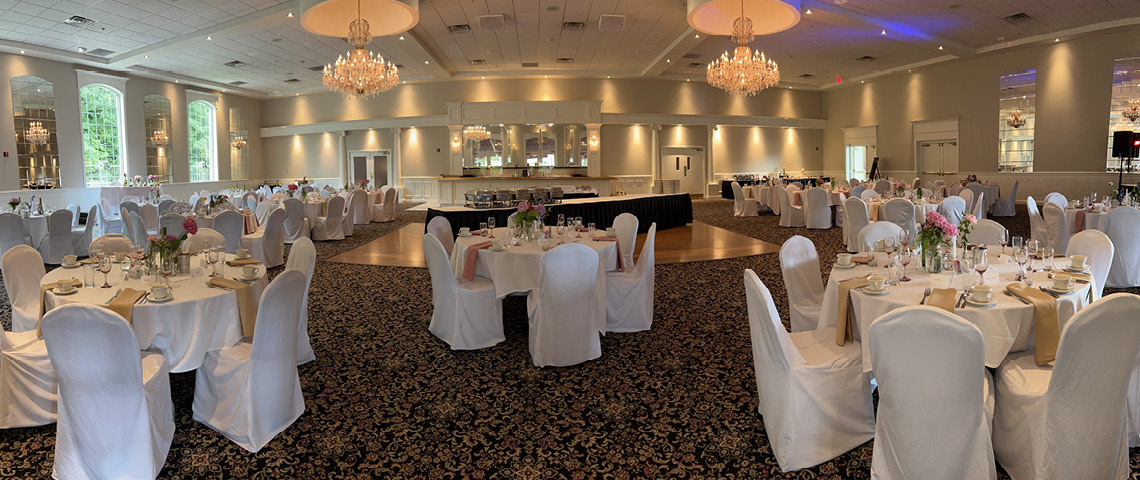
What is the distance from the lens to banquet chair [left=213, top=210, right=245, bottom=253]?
26.4 feet

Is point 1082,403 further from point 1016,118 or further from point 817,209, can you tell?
point 1016,118

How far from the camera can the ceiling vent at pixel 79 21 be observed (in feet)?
37.2

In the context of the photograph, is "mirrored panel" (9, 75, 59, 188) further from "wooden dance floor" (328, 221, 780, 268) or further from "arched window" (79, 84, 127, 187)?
"wooden dance floor" (328, 221, 780, 268)

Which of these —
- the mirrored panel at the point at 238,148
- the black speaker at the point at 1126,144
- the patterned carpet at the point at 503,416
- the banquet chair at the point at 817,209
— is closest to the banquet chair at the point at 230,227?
the patterned carpet at the point at 503,416

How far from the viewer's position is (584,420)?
137 inches

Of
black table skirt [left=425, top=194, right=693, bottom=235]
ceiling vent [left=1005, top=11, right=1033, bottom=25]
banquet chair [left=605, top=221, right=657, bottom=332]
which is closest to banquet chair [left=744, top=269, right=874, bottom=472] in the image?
banquet chair [left=605, top=221, right=657, bottom=332]

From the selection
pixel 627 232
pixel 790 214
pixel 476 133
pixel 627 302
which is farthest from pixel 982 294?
pixel 476 133

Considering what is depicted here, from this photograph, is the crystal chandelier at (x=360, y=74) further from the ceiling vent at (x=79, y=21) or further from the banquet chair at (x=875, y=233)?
the banquet chair at (x=875, y=233)

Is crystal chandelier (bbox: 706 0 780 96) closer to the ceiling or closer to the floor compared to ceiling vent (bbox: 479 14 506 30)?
closer to the floor

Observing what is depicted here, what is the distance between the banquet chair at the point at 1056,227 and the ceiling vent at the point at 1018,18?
23.7 ft

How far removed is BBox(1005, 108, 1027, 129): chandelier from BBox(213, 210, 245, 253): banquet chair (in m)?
17.9

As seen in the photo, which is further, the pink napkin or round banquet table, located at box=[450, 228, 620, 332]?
the pink napkin

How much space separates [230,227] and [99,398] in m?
6.05

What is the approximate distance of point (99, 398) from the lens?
8.84 feet
